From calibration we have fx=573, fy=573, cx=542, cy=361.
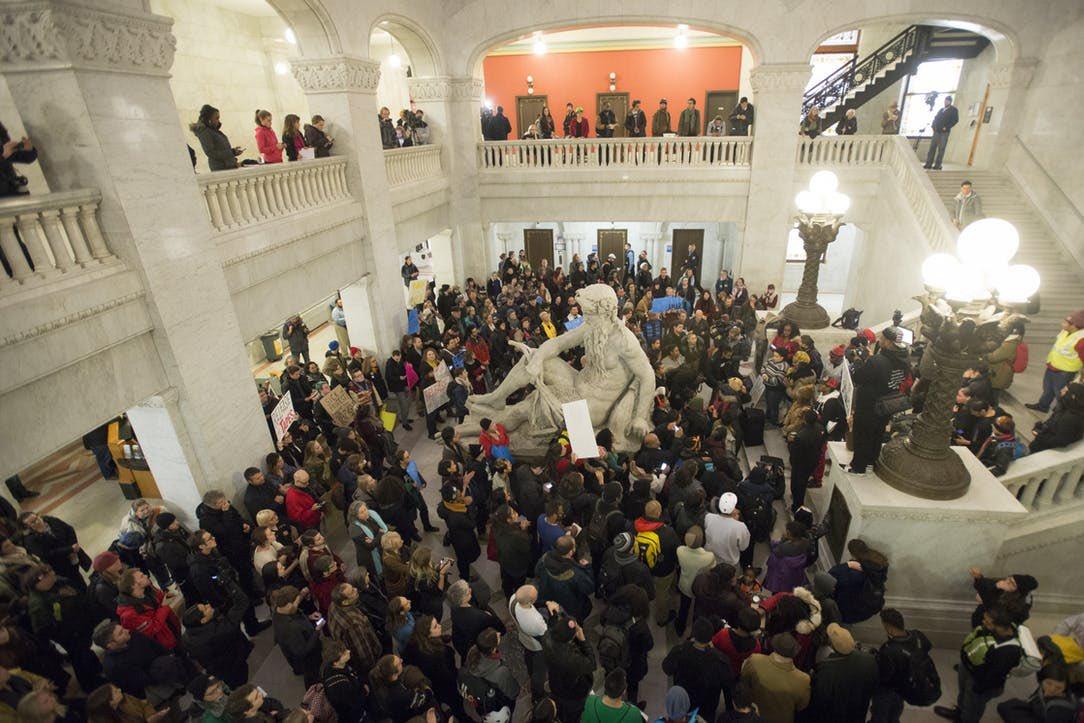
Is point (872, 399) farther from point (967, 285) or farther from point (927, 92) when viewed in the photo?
point (927, 92)

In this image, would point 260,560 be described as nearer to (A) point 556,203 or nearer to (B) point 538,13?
(A) point 556,203

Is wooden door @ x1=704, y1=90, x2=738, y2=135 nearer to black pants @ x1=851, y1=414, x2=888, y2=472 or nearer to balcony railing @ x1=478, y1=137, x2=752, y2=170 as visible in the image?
balcony railing @ x1=478, y1=137, x2=752, y2=170

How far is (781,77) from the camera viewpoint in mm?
12789

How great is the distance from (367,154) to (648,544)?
8.30m

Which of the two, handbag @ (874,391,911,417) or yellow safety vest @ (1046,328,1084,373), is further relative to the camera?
yellow safety vest @ (1046,328,1084,373)

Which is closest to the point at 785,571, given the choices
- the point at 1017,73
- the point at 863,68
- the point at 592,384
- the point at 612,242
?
the point at 592,384

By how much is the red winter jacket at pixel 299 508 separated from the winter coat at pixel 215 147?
13.5 ft

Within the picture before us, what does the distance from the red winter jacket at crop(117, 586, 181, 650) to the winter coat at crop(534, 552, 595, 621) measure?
3.02 m

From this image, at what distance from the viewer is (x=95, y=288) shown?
501cm

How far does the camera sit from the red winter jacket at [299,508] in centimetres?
597

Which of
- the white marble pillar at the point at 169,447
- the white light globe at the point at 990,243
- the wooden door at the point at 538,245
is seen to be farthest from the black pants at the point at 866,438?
the wooden door at the point at 538,245

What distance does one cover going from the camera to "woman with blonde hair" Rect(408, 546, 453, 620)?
4672 mm

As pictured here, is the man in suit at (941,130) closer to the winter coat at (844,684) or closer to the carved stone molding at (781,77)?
the carved stone molding at (781,77)

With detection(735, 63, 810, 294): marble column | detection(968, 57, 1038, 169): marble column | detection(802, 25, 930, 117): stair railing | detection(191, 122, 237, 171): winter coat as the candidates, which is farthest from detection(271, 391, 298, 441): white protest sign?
detection(968, 57, 1038, 169): marble column
